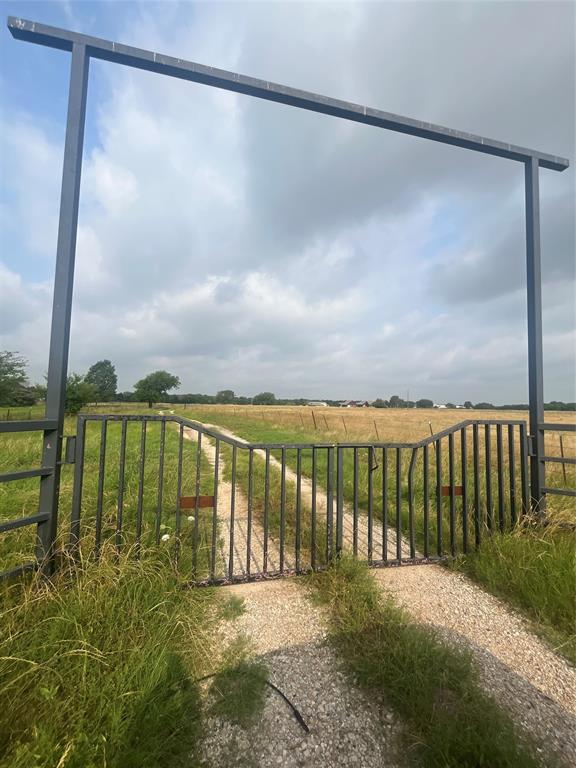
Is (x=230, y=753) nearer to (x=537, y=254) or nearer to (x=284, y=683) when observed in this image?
(x=284, y=683)

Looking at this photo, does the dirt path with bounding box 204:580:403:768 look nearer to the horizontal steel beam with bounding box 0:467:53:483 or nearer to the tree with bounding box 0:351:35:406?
the horizontal steel beam with bounding box 0:467:53:483

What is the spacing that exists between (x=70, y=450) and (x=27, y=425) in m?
0.35

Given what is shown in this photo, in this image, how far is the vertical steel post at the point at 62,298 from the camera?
8.62ft

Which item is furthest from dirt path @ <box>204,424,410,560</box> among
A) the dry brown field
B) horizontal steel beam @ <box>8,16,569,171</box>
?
horizontal steel beam @ <box>8,16,569,171</box>

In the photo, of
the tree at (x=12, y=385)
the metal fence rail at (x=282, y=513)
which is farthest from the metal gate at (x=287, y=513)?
the tree at (x=12, y=385)

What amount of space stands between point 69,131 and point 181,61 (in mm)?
1273

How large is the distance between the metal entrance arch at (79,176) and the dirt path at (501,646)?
1.76 meters

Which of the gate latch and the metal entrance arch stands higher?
the metal entrance arch

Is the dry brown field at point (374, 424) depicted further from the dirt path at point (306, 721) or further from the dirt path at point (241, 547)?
the dirt path at point (306, 721)

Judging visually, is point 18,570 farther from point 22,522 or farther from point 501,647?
point 501,647

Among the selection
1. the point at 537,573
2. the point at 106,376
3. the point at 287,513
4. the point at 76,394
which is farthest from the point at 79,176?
the point at 106,376

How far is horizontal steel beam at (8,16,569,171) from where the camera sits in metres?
2.92

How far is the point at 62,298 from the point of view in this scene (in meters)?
2.78

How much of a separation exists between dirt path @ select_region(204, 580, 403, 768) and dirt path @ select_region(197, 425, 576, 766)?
0.73m
